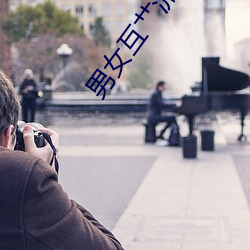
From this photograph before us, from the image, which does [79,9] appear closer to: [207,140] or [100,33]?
[100,33]

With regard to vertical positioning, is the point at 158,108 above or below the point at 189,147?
above

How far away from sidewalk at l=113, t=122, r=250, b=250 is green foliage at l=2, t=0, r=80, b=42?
3719 cm

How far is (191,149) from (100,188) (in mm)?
3519

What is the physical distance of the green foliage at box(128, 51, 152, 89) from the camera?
8269 cm

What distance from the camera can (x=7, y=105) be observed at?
1.90 metres

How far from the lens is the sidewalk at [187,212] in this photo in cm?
611

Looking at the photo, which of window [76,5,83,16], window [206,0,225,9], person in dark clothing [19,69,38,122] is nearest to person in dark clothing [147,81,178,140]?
person in dark clothing [19,69,38,122]

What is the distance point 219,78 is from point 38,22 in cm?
3670

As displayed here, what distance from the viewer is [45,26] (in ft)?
164

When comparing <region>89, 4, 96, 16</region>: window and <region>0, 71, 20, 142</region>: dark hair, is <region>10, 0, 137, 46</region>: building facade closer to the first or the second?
<region>89, 4, 96, 16</region>: window

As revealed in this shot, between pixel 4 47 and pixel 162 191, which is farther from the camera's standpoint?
pixel 4 47

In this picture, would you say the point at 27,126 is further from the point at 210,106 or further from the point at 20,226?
the point at 210,106

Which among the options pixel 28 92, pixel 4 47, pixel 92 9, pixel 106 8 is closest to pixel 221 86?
pixel 28 92

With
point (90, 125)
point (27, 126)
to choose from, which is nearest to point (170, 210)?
point (27, 126)
